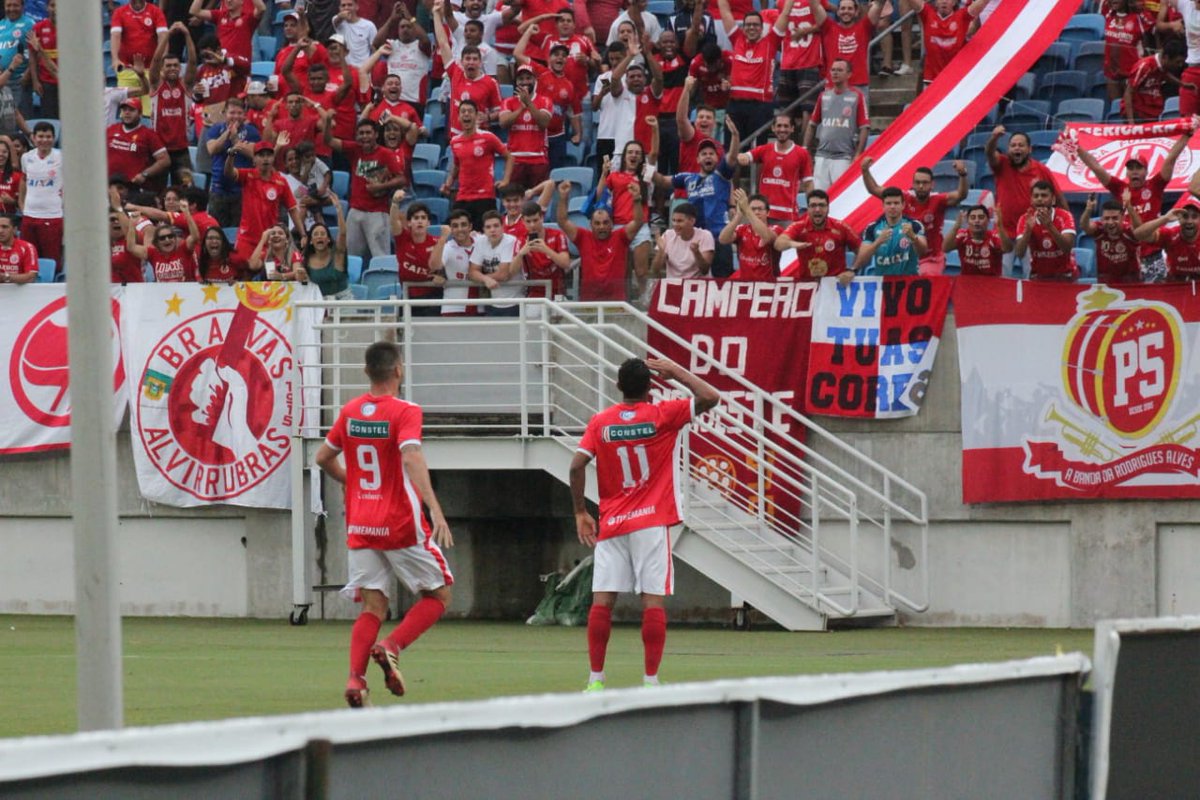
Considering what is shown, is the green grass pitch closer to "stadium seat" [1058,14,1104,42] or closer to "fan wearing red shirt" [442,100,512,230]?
"fan wearing red shirt" [442,100,512,230]

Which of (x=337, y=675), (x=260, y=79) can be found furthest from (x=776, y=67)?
(x=337, y=675)

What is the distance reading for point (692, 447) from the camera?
1814 cm

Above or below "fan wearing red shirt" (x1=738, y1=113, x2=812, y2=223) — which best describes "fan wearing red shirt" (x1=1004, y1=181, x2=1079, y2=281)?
below

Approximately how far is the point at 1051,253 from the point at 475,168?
20.3 feet

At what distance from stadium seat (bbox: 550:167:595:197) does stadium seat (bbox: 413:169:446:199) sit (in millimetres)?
1383

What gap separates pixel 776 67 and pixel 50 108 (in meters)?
9.27

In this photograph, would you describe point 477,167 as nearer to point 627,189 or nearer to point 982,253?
point 627,189

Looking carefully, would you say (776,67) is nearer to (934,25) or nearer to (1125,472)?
(934,25)

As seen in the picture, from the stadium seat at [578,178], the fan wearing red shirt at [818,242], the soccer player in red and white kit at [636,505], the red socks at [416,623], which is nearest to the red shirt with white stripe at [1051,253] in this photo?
the fan wearing red shirt at [818,242]

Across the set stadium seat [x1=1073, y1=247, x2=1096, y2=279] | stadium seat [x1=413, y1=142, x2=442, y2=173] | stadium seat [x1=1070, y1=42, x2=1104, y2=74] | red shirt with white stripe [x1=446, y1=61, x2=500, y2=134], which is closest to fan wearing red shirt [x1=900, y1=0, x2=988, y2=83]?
stadium seat [x1=1070, y1=42, x2=1104, y2=74]

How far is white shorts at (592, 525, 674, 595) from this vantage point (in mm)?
10477

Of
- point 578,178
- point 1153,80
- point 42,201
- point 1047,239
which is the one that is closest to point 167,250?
point 42,201

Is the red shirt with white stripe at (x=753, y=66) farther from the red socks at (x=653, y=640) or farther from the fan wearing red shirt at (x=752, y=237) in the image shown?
the red socks at (x=653, y=640)

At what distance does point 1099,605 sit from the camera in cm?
1711
